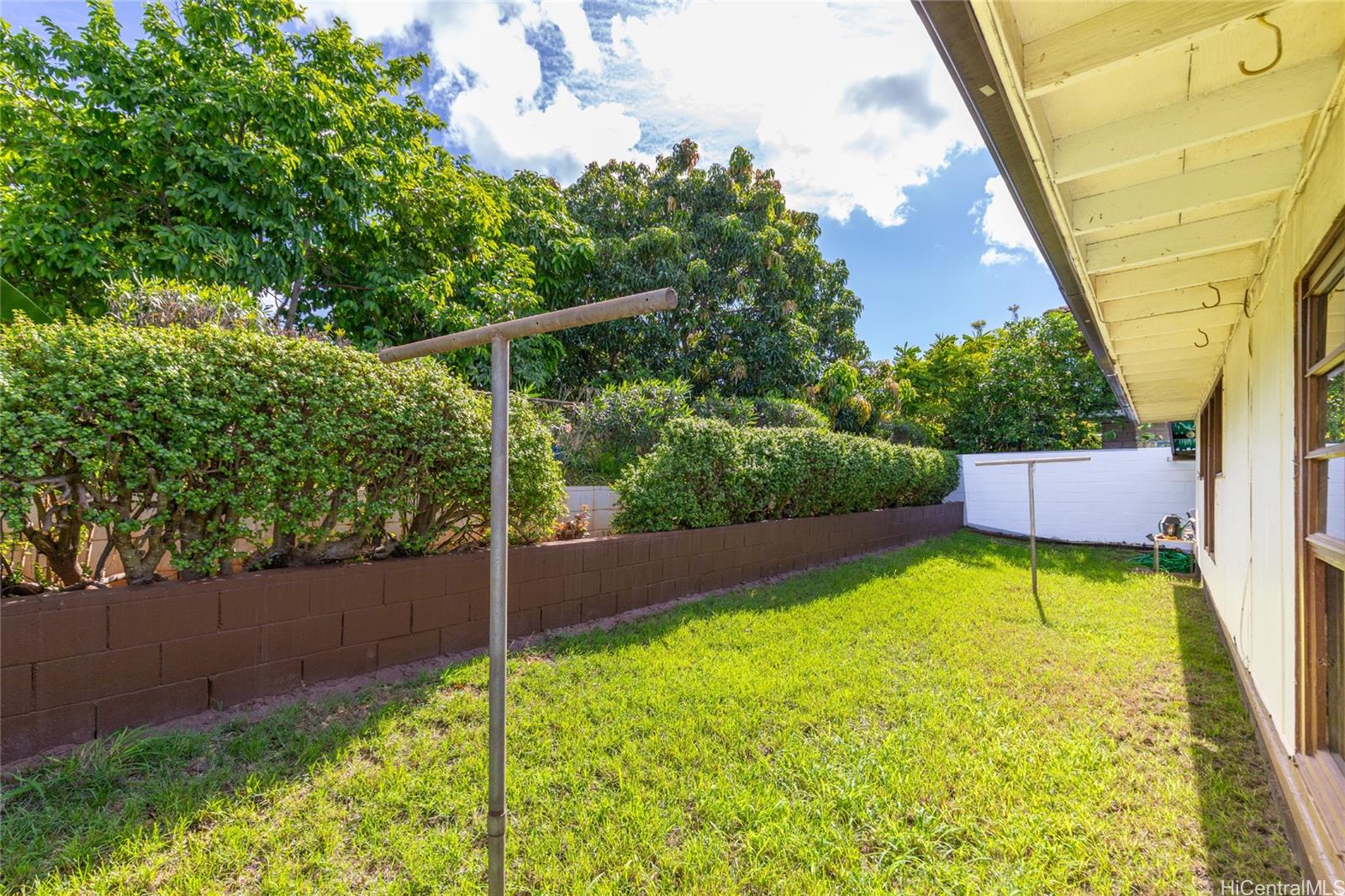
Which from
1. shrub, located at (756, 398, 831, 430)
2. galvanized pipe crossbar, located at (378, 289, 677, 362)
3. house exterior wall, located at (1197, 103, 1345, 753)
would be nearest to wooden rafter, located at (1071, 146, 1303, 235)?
house exterior wall, located at (1197, 103, 1345, 753)

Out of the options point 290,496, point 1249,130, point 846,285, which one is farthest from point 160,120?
point 846,285

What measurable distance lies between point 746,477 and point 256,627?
14.0 ft

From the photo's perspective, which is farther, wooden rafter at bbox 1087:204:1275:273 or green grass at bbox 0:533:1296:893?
wooden rafter at bbox 1087:204:1275:273

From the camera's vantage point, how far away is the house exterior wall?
1.80 m

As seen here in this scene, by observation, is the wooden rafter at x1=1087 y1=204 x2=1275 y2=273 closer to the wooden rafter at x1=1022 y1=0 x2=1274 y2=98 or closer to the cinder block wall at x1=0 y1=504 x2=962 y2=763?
the wooden rafter at x1=1022 y1=0 x2=1274 y2=98

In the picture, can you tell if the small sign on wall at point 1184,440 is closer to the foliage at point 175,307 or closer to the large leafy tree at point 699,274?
the large leafy tree at point 699,274

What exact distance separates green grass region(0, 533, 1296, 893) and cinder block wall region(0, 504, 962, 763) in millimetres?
248

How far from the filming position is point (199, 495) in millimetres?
2607

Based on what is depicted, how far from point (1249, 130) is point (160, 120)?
8.71m

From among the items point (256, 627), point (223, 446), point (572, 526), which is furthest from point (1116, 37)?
point (572, 526)

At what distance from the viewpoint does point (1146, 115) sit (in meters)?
1.68

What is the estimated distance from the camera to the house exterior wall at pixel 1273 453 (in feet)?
5.91

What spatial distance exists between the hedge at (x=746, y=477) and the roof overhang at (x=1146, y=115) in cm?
334

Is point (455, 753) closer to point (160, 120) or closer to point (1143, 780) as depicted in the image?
point (1143, 780)
